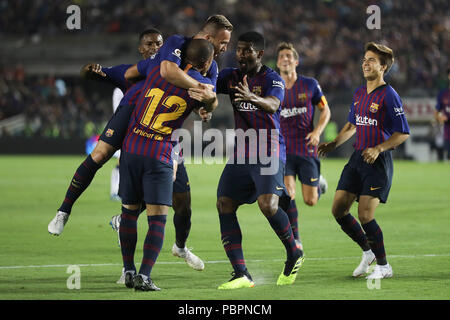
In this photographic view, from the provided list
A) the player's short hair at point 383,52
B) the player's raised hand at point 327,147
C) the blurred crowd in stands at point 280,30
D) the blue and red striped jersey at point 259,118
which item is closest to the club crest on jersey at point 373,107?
the player's short hair at point 383,52

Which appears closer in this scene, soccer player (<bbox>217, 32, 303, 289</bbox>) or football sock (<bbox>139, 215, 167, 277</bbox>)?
football sock (<bbox>139, 215, 167, 277</bbox>)

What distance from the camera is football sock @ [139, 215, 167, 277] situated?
22.5 feet

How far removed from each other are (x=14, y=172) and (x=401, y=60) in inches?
628

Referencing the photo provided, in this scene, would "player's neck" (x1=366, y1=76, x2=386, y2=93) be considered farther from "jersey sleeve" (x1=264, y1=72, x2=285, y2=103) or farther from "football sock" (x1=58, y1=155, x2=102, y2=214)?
"football sock" (x1=58, y1=155, x2=102, y2=214)

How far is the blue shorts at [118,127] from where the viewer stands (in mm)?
7641

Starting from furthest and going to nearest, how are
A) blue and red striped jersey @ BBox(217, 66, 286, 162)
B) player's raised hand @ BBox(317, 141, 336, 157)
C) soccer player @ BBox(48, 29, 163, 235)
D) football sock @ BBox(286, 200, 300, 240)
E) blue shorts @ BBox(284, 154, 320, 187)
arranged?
blue shorts @ BBox(284, 154, 320, 187) < football sock @ BBox(286, 200, 300, 240) < player's raised hand @ BBox(317, 141, 336, 157) < soccer player @ BBox(48, 29, 163, 235) < blue and red striped jersey @ BBox(217, 66, 286, 162)

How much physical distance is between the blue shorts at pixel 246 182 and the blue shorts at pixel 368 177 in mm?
870

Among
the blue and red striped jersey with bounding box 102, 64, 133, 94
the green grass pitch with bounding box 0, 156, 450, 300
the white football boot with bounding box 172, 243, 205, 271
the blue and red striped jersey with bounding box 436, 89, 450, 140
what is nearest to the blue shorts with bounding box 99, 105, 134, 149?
the blue and red striped jersey with bounding box 102, 64, 133, 94

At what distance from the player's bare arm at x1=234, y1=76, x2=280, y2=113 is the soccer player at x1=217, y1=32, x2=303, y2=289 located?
17 mm

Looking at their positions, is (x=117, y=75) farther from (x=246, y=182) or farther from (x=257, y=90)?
(x=246, y=182)

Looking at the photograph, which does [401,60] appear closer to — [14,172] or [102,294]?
[14,172]

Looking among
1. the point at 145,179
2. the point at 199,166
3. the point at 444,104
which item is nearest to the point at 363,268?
the point at 145,179

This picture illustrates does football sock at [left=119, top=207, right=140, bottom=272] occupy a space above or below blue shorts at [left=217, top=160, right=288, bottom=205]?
below
